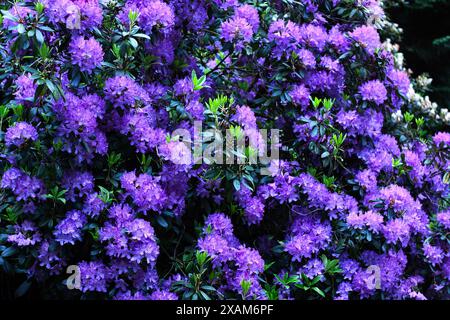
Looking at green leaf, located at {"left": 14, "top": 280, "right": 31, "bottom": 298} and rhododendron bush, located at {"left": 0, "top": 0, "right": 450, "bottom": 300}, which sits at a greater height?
rhododendron bush, located at {"left": 0, "top": 0, "right": 450, "bottom": 300}

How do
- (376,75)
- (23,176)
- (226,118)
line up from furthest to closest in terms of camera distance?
(376,75)
(226,118)
(23,176)

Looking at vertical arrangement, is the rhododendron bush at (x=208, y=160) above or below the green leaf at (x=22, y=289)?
above

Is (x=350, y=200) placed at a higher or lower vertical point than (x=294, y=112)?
lower

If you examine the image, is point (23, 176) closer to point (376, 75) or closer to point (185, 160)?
point (185, 160)

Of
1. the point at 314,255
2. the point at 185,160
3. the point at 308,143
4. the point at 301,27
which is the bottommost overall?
the point at 314,255

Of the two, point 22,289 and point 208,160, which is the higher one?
point 208,160

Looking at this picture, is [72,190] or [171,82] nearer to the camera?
[72,190]

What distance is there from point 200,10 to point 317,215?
45.0 inches

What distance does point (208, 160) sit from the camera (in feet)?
7.66

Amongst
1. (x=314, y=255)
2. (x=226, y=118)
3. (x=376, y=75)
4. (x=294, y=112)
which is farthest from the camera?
(x=376, y=75)

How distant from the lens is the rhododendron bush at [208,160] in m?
2.28

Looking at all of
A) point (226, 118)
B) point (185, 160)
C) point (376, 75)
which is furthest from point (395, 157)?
point (185, 160)

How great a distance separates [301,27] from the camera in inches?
116

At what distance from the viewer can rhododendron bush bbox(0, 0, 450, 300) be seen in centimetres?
228
